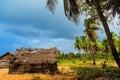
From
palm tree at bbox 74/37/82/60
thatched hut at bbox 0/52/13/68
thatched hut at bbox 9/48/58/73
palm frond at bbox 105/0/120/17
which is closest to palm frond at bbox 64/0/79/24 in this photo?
palm frond at bbox 105/0/120/17

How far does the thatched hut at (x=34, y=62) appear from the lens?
32.4m

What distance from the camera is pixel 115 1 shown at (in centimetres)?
2109

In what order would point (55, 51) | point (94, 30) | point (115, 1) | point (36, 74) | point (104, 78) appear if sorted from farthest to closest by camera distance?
point (94, 30)
point (55, 51)
point (36, 74)
point (115, 1)
point (104, 78)

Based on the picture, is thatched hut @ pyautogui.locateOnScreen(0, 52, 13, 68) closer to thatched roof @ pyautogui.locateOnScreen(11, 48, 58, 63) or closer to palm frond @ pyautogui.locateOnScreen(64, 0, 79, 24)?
thatched roof @ pyautogui.locateOnScreen(11, 48, 58, 63)

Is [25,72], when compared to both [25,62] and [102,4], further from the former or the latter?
[102,4]

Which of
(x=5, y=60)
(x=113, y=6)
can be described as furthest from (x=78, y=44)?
(x=113, y=6)

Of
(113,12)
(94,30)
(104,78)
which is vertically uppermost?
(94,30)

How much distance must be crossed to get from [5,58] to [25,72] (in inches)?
677

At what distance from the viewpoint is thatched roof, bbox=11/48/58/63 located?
32781 mm

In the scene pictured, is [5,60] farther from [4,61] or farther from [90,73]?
[90,73]

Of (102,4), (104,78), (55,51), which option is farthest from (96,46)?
(104,78)

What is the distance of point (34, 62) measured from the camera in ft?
107

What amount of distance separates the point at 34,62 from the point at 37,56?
1125 millimetres

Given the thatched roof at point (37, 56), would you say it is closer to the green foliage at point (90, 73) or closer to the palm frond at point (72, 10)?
the green foliage at point (90, 73)
